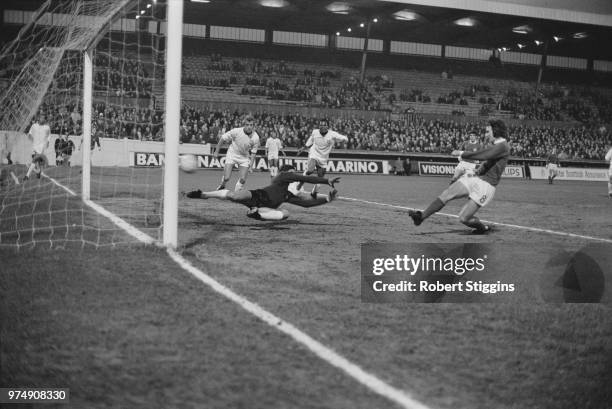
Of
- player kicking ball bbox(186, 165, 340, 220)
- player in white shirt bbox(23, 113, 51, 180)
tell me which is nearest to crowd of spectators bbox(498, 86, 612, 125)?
player in white shirt bbox(23, 113, 51, 180)

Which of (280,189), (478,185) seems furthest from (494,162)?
(280,189)

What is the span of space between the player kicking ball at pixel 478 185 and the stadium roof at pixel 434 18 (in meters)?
32.1

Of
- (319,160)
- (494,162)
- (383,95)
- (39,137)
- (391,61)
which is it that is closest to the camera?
(494,162)

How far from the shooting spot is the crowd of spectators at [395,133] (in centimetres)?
3412

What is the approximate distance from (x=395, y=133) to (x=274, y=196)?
31.9 m

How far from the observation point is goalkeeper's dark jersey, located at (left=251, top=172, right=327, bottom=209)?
9805 mm

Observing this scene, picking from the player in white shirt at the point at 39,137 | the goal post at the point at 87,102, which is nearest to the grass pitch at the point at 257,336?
the goal post at the point at 87,102

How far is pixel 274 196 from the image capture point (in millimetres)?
9875

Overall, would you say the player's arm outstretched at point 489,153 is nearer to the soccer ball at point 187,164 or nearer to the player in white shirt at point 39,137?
the soccer ball at point 187,164

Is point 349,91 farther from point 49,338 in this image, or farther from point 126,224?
point 49,338

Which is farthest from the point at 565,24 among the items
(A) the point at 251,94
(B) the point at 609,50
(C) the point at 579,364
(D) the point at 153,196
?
(C) the point at 579,364

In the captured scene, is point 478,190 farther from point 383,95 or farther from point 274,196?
point 383,95

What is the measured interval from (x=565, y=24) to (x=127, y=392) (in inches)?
1940

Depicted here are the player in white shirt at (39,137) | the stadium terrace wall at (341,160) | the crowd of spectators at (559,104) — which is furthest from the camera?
the crowd of spectators at (559,104)
